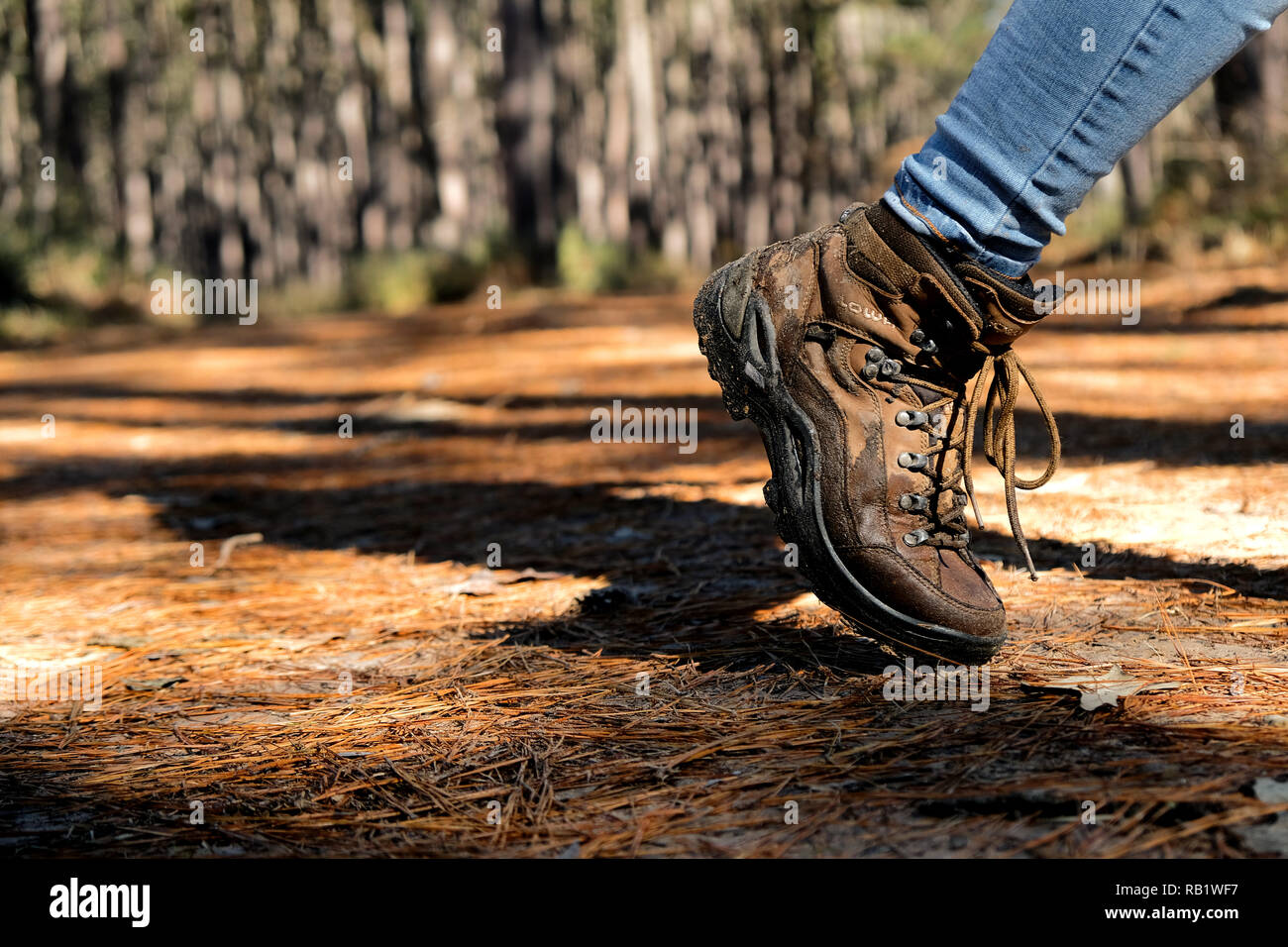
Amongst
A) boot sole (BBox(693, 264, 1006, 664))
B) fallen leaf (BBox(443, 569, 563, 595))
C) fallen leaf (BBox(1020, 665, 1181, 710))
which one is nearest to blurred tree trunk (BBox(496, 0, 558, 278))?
fallen leaf (BBox(443, 569, 563, 595))

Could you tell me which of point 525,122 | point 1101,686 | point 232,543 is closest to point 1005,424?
point 1101,686

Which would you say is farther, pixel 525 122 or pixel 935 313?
pixel 525 122

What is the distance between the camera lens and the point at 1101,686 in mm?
1441

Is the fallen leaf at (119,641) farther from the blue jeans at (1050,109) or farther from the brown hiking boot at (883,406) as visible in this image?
the blue jeans at (1050,109)

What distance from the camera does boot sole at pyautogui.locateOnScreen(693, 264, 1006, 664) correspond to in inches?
62.1

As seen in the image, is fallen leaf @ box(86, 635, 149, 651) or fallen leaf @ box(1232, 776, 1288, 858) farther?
fallen leaf @ box(86, 635, 149, 651)

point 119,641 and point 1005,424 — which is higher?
point 1005,424

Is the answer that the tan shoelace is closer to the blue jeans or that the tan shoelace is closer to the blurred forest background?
the blue jeans

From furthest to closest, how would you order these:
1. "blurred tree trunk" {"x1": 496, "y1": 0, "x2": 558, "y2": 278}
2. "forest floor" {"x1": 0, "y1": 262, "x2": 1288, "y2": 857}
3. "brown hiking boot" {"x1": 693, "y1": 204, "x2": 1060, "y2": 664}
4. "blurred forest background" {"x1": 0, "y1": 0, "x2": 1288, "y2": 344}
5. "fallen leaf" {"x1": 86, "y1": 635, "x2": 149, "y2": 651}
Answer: "blurred tree trunk" {"x1": 496, "y1": 0, "x2": 558, "y2": 278}, "blurred forest background" {"x1": 0, "y1": 0, "x2": 1288, "y2": 344}, "fallen leaf" {"x1": 86, "y1": 635, "x2": 149, "y2": 651}, "brown hiking boot" {"x1": 693, "y1": 204, "x2": 1060, "y2": 664}, "forest floor" {"x1": 0, "y1": 262, "x2": 1288, "y2": 857}

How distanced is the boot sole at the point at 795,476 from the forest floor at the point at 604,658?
83 millimetres

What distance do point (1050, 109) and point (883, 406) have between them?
472 millimetres

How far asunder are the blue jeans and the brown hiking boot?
57mm

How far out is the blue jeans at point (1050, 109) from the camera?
139 centimetres

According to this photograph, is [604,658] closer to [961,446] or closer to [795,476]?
[795,476]
